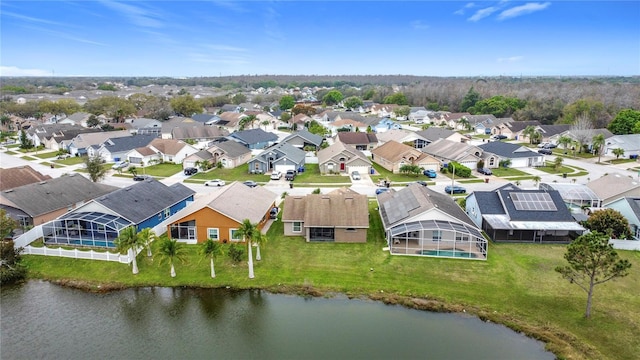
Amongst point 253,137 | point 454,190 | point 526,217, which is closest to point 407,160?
point 454,190

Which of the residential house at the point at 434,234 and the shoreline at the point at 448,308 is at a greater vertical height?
the residential house at the point at 434,234

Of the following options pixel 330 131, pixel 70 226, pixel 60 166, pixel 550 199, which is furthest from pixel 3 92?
pixel 550 199

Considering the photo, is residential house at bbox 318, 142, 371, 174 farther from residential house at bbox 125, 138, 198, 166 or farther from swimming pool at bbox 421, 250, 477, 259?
swimming pool at bbox 421, 250, 477, 259

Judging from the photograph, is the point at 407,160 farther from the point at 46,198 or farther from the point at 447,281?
the point at 46,198

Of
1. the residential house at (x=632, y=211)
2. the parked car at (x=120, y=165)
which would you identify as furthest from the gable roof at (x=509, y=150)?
the parked car at (x=120, y=165)

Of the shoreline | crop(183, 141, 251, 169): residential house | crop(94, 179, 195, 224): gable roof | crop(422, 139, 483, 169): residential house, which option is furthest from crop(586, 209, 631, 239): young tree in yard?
crop(183, 141, 251, 169): residential house

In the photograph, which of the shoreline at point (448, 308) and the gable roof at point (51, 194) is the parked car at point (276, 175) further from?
the shoreline at point (448, 308)
